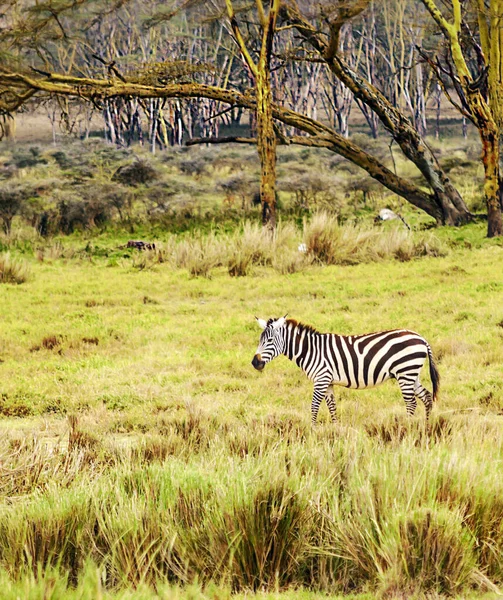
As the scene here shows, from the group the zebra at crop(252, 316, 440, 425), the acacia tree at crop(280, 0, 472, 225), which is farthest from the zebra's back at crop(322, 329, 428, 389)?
the acacia tree at crop(280, 0, 472, 225)

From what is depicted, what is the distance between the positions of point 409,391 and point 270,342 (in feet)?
2.99

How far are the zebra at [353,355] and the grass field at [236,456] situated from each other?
284mm

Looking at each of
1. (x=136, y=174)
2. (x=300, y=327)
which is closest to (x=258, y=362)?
(x=300, y=327)

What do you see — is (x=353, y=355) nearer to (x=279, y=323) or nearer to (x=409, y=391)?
(x=409, y=391)

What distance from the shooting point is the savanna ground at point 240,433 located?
3.20m

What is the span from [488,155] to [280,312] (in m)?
8.96

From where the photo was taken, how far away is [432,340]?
7.80m

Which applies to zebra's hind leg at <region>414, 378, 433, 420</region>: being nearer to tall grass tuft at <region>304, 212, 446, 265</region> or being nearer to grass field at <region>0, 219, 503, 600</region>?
grass field at <region>0, 219, 503, 600</region>

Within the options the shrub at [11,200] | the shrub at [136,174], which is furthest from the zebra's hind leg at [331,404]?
the shrub at [136,174]

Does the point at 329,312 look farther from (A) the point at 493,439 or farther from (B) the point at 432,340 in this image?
(A) the point at 493,439

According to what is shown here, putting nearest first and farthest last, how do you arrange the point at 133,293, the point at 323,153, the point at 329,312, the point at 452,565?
1. the point at 452,565
2. the point at 329,312
3. the point at 133,293
4. the point at 323,153

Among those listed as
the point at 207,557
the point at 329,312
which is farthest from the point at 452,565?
the point at 329,312

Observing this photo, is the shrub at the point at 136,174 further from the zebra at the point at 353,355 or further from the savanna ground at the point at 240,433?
the zebra at the point at 353,355

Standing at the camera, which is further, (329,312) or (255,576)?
(329,312)
